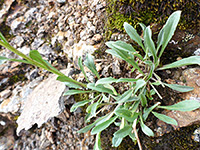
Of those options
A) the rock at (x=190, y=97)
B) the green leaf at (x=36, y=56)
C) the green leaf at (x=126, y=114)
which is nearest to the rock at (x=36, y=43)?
the green leaf at (x=36, y=56)

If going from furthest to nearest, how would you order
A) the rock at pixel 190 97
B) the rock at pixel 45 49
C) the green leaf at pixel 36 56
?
the rock at pixel 45 49, the rock at pixel 190 97, the green leaf at pixel 36 56

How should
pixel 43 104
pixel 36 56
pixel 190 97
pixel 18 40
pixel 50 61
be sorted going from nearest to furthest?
pixel 36 56
pixel 190 97
pixel 43 104
pixel 50 61
pixel 18 40

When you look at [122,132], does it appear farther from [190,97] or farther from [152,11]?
[152,11]

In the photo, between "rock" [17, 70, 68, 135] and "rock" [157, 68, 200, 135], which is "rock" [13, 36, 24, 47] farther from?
"rock" [157, 68, 200, 135]

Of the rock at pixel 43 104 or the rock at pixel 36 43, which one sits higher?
the rock at pixel 36 43

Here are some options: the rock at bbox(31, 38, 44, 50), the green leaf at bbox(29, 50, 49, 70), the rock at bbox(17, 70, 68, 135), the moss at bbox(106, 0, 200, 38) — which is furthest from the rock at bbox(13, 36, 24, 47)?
the moss at bbox(106, 0, 200, 38)

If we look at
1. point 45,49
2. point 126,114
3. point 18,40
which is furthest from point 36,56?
point 18,40

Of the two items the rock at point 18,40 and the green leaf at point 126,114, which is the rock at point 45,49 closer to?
the rock at point 18,40

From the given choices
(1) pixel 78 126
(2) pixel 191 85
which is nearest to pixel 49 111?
(1) pixel 78 126

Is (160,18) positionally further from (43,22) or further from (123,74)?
(43,22)
